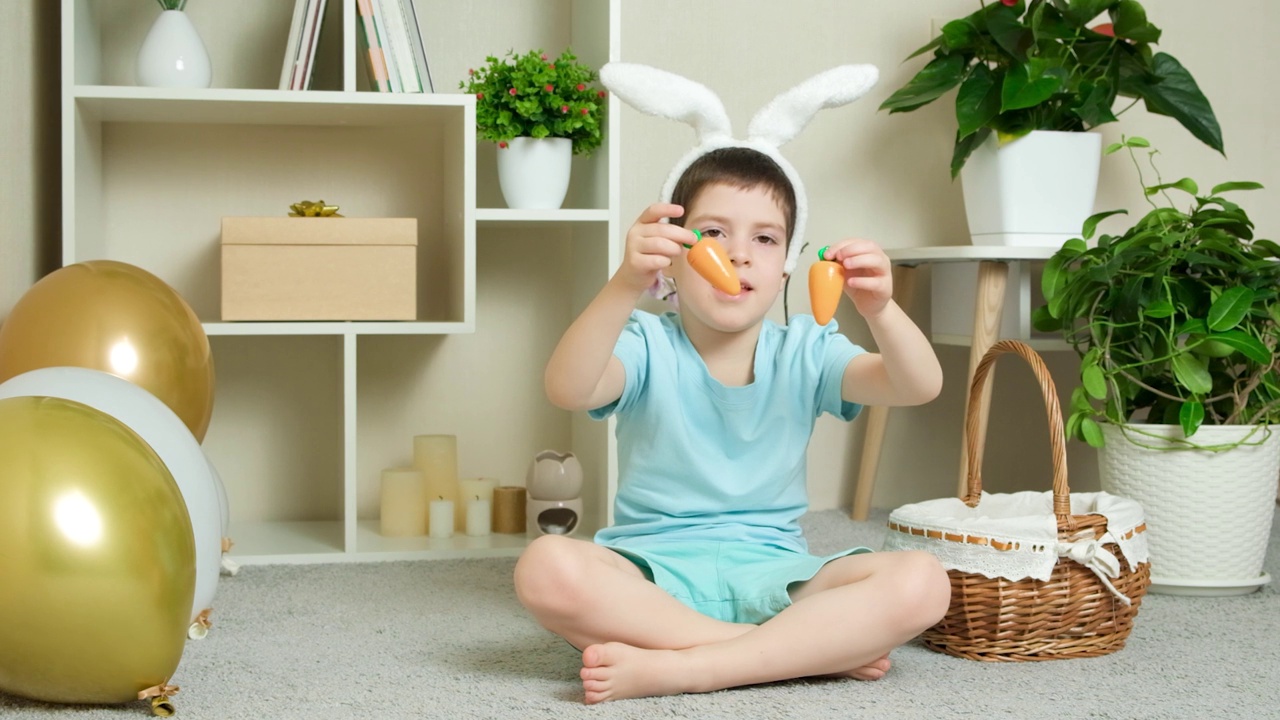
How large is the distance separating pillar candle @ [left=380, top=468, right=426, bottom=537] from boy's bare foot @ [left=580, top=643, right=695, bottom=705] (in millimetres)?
827

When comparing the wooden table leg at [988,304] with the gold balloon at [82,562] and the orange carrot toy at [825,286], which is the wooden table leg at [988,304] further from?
the gold balloon at [82,562]

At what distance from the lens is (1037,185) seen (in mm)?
1870

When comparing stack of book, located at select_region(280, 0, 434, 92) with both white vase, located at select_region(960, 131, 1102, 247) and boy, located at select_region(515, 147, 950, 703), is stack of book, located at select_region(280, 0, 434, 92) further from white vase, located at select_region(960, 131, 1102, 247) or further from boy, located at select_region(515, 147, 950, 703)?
white vase, located at select_region(960, 131, 1102, 247)

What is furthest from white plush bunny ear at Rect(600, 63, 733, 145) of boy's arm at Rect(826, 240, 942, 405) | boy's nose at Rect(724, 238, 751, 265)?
boy's arm at Rect(826, 240, 942, 405)

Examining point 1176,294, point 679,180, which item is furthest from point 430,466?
point 1176,294

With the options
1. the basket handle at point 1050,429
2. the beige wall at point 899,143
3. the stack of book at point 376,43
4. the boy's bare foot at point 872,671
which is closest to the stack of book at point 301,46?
the stack of book at point 376,43

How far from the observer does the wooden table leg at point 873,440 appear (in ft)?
6.54

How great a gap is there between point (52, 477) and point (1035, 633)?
88 centimetres

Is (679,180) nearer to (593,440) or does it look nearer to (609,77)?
(609,77)

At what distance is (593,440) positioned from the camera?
1.82 meters

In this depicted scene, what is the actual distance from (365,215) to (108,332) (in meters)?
0.71

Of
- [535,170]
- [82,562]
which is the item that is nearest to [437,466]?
[535,170]

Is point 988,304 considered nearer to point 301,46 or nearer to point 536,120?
point 536,120

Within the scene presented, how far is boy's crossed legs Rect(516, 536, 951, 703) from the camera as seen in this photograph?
1.05 metres
